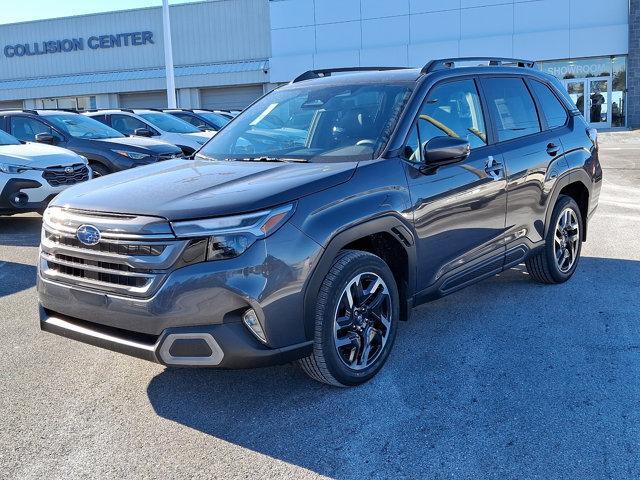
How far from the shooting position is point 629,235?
782 cm

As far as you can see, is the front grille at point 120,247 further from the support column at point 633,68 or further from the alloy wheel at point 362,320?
the support column at point 633,68

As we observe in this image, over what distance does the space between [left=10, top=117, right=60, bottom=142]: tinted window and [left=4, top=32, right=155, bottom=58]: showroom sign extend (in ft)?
100

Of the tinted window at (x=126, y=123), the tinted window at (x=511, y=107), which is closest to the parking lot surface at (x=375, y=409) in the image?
Result: the tinted window at (x=511, y=107)

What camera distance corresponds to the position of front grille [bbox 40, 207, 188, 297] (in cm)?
313

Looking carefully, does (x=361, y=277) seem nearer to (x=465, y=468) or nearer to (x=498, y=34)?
(x=465, y=468)

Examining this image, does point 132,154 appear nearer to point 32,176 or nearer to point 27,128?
point 27,128

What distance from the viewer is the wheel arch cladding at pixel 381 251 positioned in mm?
3352

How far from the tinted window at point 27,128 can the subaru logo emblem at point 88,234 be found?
8214 mm

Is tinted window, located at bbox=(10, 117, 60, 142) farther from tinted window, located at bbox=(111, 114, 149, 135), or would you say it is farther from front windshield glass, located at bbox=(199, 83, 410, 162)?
front windshield glass, located at bbox=(199, 83, 410, 162)

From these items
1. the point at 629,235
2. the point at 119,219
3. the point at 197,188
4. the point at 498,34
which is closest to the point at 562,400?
the point at 197,188

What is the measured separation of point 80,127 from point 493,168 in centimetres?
869

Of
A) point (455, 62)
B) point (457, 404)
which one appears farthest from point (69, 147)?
point (457, 404)

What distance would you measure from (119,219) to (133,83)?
3899 centimetres

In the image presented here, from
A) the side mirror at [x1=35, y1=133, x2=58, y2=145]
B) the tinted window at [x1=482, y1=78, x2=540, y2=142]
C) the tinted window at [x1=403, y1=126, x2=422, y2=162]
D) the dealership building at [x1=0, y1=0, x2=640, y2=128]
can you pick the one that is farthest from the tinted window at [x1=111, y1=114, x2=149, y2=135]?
the dealership building at [x1=0, y1=0, x2=640, y2=128]
